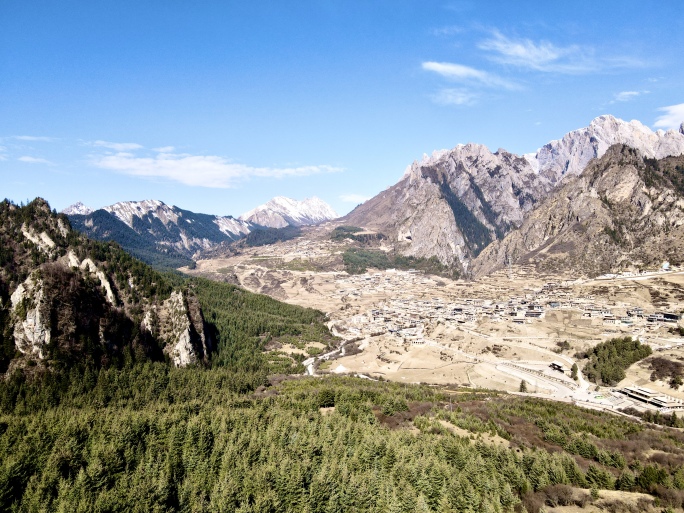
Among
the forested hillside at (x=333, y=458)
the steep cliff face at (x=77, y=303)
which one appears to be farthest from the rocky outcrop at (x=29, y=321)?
the forested hillside at (x=333, y=458)

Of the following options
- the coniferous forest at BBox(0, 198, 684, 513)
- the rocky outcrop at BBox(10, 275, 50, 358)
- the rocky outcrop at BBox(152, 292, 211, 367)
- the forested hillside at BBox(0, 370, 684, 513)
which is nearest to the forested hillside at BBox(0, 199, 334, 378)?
the rocky outcrop at BBox(10, 275, 50, 358)

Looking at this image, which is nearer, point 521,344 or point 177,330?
point 177,330

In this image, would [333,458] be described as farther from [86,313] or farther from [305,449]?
[86,313]

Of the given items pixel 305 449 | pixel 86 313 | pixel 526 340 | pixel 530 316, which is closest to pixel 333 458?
pixel 305 449

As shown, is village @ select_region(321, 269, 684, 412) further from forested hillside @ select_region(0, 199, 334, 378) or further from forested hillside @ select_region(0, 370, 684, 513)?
forested hillside @ select_region(0, 199, 334, 378)

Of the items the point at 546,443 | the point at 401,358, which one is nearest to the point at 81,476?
the point at 546,443

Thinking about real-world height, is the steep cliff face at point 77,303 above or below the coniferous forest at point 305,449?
above

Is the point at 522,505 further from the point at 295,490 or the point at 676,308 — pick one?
the point at 676,308

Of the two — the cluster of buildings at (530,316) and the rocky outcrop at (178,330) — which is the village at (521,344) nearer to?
the cluster of buildings at (530,316)

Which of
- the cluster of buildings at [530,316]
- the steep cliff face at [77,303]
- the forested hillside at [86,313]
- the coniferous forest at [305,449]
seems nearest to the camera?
the coniferous forest at [305,449]
